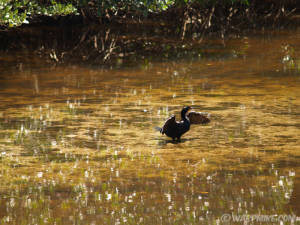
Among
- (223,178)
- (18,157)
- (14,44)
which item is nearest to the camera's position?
(223,178)

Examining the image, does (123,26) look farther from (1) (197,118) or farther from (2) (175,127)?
(2) (175,127)

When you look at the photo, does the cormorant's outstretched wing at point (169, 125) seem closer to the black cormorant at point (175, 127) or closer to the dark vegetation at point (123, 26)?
the black cormorant at point (175, 127)

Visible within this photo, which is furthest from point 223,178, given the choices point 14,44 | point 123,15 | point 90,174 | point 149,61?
point 123,15

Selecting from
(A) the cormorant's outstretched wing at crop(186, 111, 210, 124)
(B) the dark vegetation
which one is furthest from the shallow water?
(B) the dark vegetation

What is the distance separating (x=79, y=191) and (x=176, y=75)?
365 inches

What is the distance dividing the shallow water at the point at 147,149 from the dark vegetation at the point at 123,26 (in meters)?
2.40

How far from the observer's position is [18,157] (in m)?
8.77

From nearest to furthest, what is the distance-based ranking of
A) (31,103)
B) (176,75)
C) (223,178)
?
(223,178), (31,103), (176,75)

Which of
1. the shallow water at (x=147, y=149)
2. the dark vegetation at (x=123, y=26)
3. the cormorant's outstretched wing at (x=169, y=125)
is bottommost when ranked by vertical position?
the shallow water at (x=147, y=149)

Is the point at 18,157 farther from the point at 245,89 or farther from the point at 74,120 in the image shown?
the point at 245,89

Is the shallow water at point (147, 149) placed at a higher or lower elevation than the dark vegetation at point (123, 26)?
lower

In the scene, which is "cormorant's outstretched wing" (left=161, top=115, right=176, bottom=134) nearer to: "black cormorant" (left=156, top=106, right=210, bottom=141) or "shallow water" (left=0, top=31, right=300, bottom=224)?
"black cormorant" (left=156, top=106, right=210, bottom=141)

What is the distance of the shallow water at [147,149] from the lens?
22.1ft

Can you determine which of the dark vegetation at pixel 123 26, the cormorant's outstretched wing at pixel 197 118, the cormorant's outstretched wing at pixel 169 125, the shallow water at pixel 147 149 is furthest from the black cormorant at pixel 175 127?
the dark vegetation at pixel 123 26
